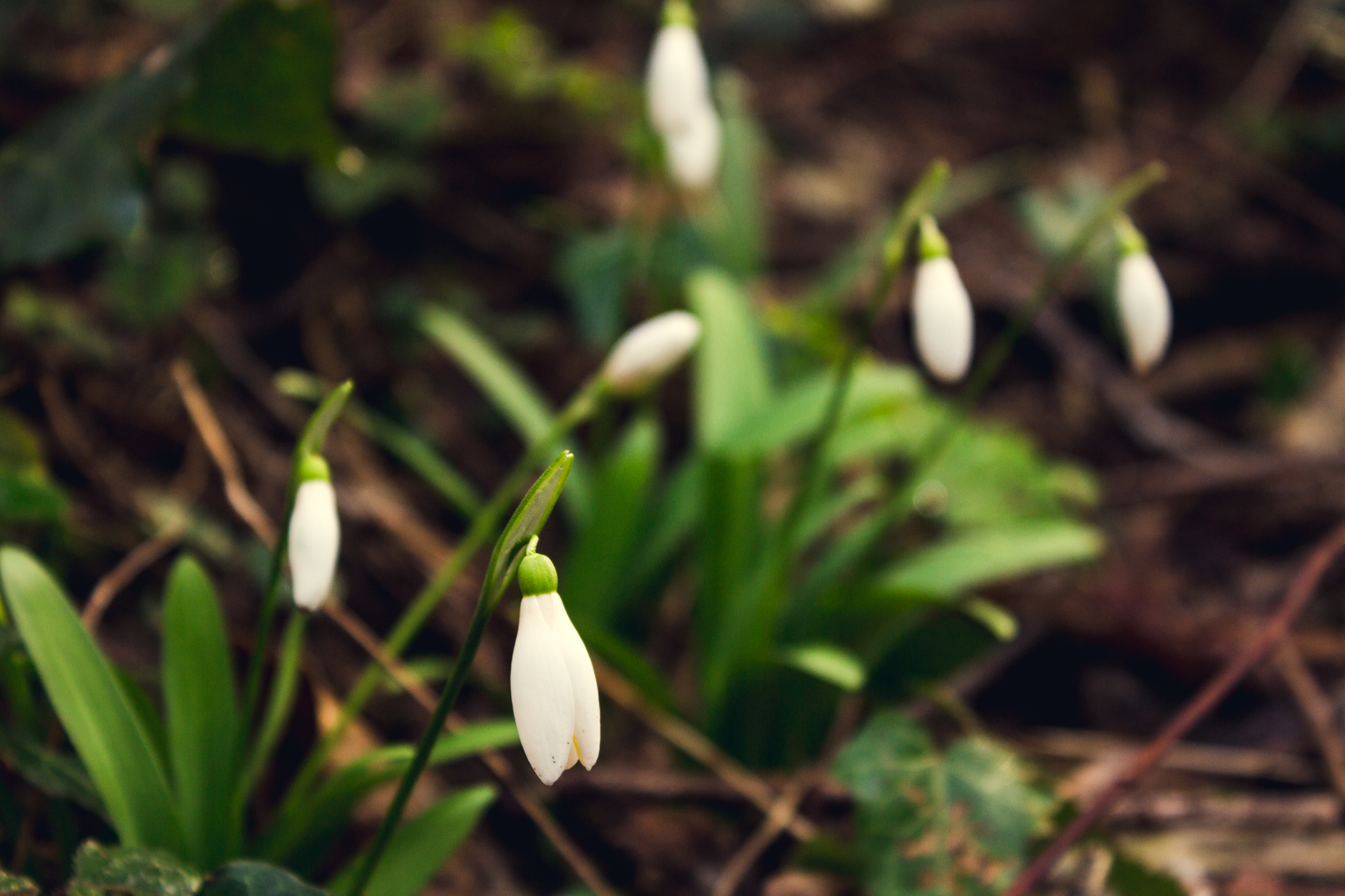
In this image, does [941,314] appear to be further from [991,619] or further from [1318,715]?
[1318,715]

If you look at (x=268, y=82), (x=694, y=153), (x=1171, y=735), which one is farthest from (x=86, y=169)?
(x=1171, y=735)

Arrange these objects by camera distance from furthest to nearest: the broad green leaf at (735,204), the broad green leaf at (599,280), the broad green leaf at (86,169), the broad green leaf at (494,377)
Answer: the broad green leaf at (735,204) → the broad green leaf at (599,280) → the broad green leaf at (494,377) → the broad green leaf at (86,169)

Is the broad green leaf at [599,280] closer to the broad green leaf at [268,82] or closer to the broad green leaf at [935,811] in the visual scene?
the broad green leaf at [268,82]

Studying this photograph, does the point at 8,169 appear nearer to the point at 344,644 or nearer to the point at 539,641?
the point at 344,644

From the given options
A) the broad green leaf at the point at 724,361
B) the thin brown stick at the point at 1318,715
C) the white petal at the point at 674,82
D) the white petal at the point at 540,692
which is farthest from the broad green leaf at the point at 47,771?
→ the thin brown stick at the point at 1318,715

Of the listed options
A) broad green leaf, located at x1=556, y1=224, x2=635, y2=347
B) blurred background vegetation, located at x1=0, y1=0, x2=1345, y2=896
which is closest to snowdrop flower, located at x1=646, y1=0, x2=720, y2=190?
blurred background vegetation, located at x1=0, y1=0, x2=1345, y2=896

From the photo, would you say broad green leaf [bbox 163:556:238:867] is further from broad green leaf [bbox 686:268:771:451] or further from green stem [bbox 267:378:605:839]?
broad green leaf [bbox 686:268:771:451]
